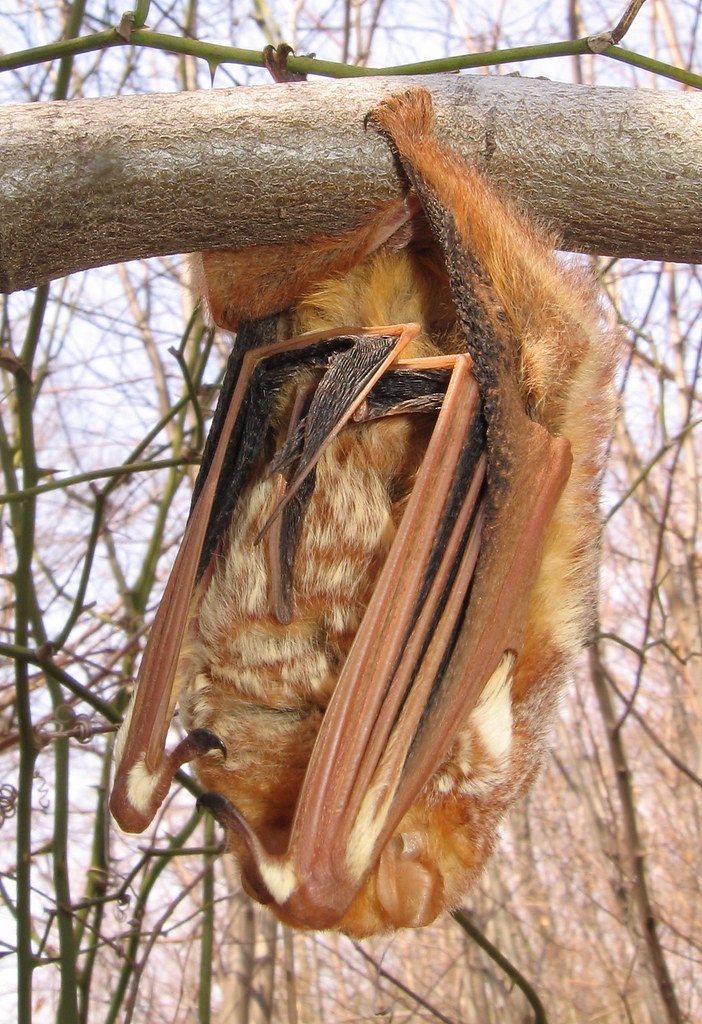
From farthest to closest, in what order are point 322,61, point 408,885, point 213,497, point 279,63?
point 213,497, point 408,885, point 279,63, point 322,61

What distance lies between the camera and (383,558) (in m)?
2.86

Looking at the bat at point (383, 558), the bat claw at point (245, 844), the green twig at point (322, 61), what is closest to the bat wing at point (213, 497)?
the bat at point (383, 558)

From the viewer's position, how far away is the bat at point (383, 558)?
8.43ft

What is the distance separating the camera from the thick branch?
2.13 meters

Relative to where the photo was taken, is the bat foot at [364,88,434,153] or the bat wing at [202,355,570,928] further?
the bat wing at [202,355,570,928]

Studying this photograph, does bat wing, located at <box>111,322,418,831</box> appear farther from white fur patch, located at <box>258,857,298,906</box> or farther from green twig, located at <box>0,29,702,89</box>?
green twig, located at <box>0,29,702,89</box>

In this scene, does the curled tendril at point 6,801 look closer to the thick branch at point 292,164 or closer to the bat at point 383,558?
the bat at point 383,558

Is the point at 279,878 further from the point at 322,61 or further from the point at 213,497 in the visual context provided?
the point at 322,61

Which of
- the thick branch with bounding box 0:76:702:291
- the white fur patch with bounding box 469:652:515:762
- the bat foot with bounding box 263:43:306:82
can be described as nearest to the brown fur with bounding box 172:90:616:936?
the white fur patch with bounding box 469:652:515:762

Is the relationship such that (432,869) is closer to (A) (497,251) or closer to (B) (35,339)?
(A) (497,251)

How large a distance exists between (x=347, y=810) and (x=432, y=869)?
1.60 feet

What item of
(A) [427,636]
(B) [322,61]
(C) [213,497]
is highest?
(B) [322,61]

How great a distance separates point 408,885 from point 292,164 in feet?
6.45

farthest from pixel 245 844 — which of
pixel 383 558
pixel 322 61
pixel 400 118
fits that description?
pixel 322 61
